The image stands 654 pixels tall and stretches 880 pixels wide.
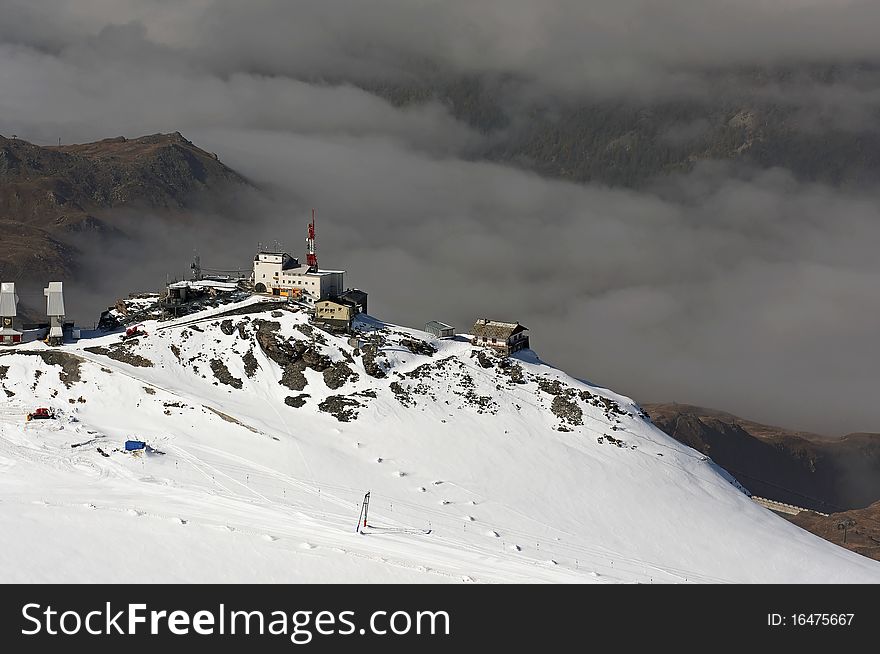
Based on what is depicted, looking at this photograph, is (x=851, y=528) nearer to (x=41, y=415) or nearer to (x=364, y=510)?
(x=364, y=510)

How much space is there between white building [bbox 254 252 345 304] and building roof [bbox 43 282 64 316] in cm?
3333

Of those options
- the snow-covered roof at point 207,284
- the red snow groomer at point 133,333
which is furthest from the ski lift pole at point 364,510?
the snow-covered roof at point 207,284

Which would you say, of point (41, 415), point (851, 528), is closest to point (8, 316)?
point (41, 415)

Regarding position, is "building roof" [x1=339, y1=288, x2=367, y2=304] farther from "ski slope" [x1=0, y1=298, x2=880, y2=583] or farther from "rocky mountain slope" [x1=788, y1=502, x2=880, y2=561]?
"rocky mountain slope" [x1=788, y1=502, x2=880, y2=561]

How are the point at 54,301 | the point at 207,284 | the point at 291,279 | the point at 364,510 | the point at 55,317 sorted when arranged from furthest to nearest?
the point at 207,284 → the point at 291,279 → the point at 54,301 → the point at 55,317 → the point at 364,510

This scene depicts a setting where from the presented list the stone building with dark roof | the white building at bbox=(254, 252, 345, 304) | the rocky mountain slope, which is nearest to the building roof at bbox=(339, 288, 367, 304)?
the white building at bbox=(254, 252, 345, 304)

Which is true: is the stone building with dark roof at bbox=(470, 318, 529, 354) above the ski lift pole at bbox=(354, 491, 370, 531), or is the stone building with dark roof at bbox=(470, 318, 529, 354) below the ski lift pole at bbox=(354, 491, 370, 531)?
above

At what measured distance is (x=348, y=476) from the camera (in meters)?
92.1

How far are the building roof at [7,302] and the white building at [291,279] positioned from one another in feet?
132

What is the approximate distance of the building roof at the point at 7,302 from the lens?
391 ft

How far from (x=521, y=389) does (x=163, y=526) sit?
59487 mm

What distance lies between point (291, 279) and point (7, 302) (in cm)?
4672

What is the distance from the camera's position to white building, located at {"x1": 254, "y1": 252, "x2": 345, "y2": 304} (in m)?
134

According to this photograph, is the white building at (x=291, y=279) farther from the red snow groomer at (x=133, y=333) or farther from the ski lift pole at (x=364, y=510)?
the ski lift pole at (x=364, y=510)
